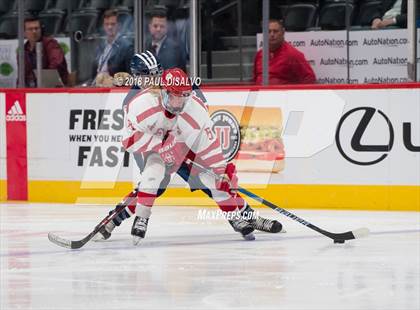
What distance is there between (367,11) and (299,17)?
586 mm

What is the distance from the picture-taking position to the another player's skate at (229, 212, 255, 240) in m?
8.13

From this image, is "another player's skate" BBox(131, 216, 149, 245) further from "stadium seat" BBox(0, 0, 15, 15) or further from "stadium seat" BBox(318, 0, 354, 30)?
"stadium seat" BBox(0, 0, 15, 15)

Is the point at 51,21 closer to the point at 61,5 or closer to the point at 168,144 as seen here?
the point at 61,5

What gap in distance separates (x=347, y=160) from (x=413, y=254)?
104 inches

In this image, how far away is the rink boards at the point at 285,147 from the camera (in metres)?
9.80

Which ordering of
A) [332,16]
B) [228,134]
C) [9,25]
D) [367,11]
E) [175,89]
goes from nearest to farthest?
[175,89]
[367,11]
[332,16]
[228,134]
[9,25]

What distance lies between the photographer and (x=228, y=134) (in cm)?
1027

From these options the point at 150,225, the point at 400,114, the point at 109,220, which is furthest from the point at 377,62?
the point at 109,220

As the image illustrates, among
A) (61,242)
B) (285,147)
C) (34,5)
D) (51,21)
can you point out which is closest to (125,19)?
(51,21)

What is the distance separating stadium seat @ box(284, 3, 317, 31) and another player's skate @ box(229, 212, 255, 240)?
250 cm

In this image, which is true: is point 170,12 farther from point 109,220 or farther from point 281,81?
point 109,220

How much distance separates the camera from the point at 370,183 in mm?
9844

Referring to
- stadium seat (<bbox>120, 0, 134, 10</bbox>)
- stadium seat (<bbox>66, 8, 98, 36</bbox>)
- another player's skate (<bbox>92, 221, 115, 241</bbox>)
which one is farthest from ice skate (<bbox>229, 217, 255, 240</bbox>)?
stadium seat (<bbox>66, 8, 98, 36</bbox>)

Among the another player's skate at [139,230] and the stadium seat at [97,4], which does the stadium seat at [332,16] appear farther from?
the another player's skate at [139,230]
